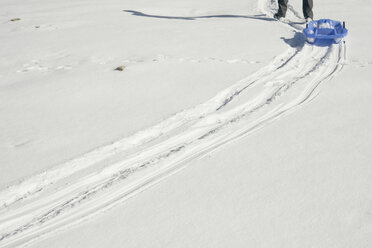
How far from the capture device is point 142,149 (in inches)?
114

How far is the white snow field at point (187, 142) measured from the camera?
2051mm

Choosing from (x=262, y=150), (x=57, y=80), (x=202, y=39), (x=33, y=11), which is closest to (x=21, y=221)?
Result: (x=262, y=150)

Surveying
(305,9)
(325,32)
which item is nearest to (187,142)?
(325,32)

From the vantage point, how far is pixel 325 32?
235 inches

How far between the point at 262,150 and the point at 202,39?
3596mm

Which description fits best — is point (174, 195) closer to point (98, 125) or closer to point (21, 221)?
point (21, 221)

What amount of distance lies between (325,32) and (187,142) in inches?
169

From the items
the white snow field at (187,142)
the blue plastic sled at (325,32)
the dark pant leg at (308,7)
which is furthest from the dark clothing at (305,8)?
the white snow field at (187,142)

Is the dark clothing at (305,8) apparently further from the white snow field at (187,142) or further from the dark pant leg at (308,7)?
the white snow field at (187,142)

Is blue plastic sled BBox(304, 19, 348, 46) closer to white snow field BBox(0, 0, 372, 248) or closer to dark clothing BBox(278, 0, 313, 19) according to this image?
white snow field BBox(0, 0, 372, 248)

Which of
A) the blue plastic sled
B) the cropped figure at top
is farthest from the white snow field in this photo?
the cropped figure at top

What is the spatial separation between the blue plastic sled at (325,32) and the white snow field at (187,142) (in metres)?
0.19

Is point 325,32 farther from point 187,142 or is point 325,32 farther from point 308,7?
point 187,142

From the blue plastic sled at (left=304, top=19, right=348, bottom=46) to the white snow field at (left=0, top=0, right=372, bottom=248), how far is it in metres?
0.19
